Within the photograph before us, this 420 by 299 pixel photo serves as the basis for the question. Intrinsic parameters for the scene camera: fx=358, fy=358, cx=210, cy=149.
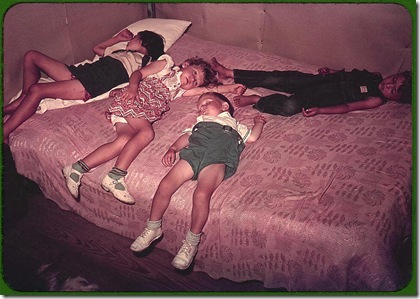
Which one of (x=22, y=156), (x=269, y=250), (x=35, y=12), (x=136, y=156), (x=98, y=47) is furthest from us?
(x=98, y=47)

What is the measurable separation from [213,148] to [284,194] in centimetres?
40

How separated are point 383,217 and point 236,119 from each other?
3.14ft

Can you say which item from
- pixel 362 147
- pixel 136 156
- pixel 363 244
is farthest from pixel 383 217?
pixel 136 156

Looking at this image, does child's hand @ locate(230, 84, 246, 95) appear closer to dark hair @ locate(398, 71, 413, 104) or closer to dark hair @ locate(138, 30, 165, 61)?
dark hair @ locate(138, 30, 165, 61)

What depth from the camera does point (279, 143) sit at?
190 cm

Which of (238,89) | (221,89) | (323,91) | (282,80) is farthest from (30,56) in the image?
(323,91)

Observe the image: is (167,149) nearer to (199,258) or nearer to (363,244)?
(199,258)

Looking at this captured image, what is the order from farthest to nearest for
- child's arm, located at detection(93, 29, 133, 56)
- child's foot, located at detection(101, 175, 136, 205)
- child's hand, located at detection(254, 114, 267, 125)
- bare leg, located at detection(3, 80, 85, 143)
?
child's arm, located at detection(93, 29, 133, 56), child's hand, located at detection(254, 114, 267, 125), bare leg, located at detection(3, 80, 85, 143), child's foot, located at detection(101, 175, 136, 205)

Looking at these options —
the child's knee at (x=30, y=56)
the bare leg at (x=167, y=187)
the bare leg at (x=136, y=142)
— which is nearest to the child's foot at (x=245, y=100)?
the bare leg at (x=136, y=142)

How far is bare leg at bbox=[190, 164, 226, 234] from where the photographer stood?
157cm

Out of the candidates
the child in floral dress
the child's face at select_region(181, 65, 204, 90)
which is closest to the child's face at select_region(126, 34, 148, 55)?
the child in floral dress

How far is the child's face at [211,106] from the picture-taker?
1.97 metres

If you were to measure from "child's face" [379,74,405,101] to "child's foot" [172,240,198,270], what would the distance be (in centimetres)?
149

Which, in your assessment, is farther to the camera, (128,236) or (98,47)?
(98,47)
